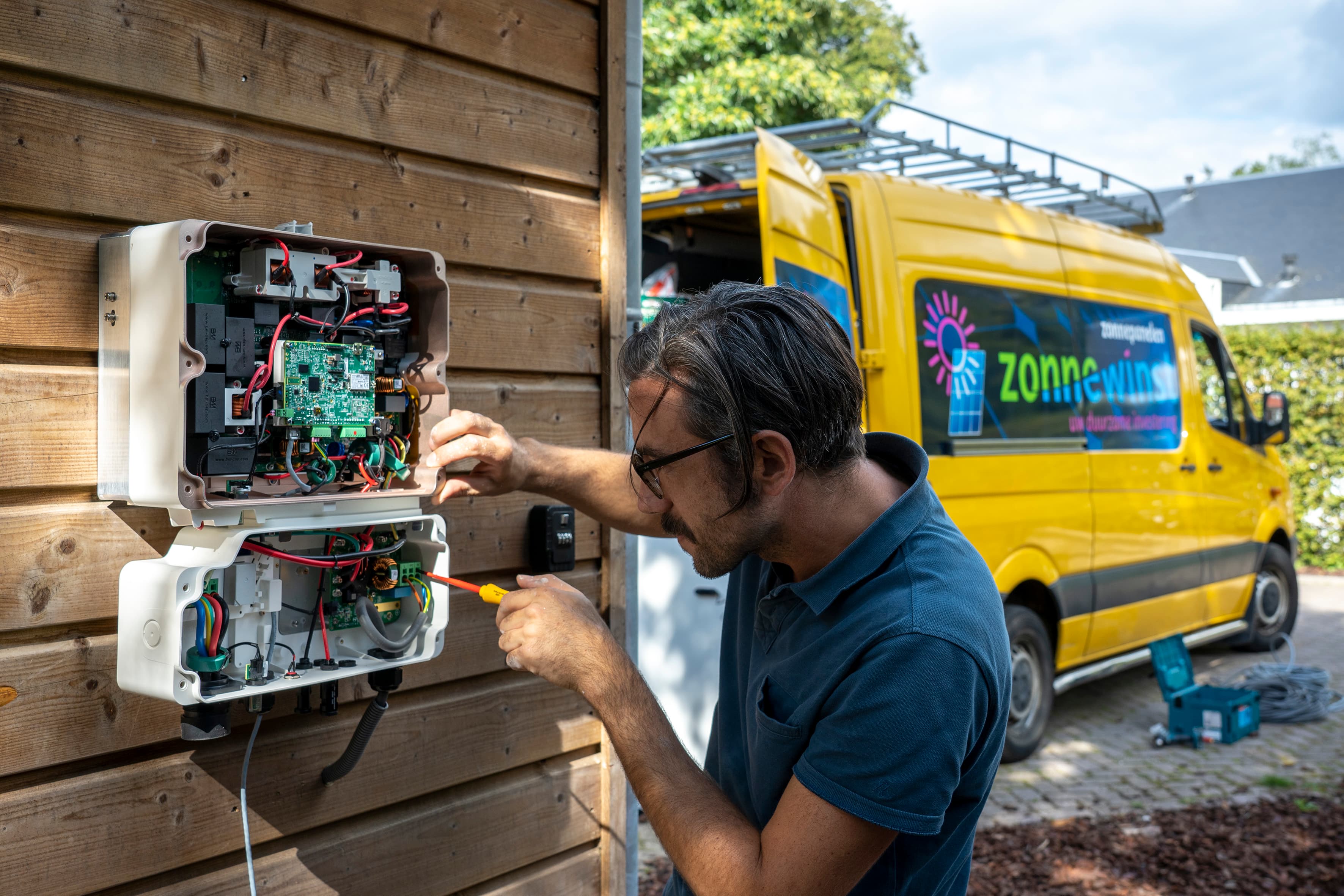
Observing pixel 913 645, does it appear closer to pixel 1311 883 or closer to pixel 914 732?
pixel 914 732

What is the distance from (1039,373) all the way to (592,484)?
3.80 meters

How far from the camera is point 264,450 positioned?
1877 millimetres

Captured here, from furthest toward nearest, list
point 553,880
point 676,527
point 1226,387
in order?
point 1226,387 < point 553,880 < point 676,527

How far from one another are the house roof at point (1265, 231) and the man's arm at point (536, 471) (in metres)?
24.0

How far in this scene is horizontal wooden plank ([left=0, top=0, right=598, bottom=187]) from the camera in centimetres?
182

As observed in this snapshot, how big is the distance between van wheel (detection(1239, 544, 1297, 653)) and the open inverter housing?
747cm

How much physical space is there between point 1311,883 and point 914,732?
13.2 ft

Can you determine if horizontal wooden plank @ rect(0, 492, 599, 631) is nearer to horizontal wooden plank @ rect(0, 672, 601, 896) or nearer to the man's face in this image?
horizontal wooden plank @ rect(0, 672, 601, 896)

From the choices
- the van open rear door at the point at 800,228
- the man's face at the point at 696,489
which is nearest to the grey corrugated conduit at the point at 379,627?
the man's face at the point at 696,489

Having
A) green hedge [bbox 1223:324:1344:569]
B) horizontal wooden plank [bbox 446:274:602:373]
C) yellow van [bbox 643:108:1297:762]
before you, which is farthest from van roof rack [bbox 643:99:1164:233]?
green hedge [bbox 1223:324:1344:569]

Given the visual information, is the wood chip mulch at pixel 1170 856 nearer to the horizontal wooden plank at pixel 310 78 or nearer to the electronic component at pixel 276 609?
the electronic component at pixel 276 609

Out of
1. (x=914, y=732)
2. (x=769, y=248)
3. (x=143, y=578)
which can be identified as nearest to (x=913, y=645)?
(x=914, y=732)

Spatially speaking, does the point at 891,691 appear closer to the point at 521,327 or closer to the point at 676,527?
the point at 676,527

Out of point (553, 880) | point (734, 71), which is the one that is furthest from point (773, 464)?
point (734, 71)
